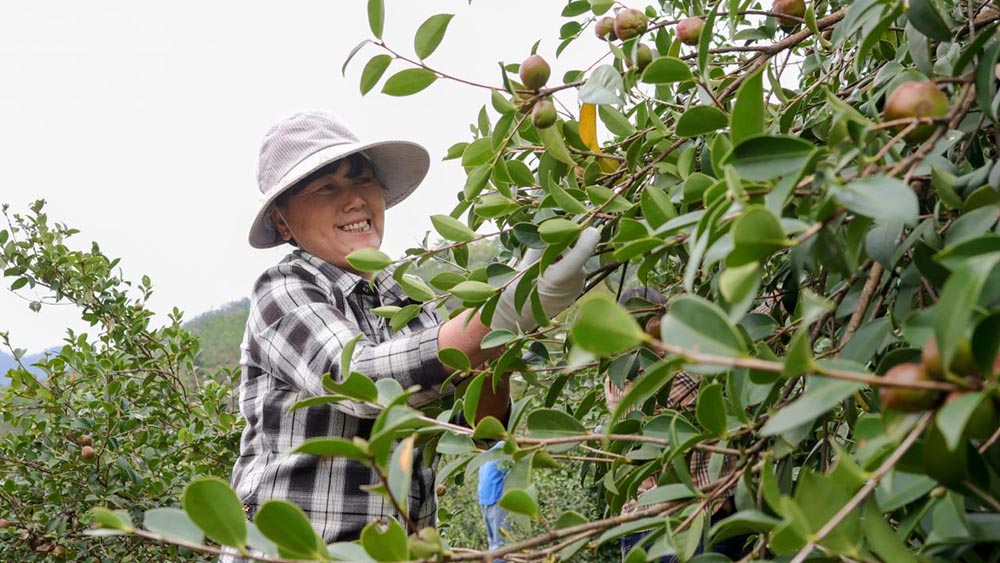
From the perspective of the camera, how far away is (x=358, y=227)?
2.00 m

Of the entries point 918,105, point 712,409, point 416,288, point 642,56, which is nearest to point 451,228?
point 416,288

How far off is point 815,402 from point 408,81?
698mm

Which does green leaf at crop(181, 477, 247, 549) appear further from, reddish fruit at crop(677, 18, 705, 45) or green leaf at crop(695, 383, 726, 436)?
reddish fruit at crop(677, 18, 705, 45)

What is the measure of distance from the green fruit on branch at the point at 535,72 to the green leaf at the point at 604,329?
56 cm

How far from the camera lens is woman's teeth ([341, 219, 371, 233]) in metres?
1.98

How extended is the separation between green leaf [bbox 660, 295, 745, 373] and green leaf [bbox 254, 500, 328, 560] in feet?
0.89

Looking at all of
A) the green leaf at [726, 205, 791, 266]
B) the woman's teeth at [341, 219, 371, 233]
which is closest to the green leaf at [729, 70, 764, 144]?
the green leaf at [726, 205, 791, 266]

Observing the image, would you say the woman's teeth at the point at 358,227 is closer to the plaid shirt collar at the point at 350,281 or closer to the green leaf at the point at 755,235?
the plaid shirt collar at the point at 350,281

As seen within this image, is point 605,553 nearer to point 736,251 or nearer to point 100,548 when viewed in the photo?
point 100,548

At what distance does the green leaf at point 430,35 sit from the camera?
41.5 inches

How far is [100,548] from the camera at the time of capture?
2.90 metres

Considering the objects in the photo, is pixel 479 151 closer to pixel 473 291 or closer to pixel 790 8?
pixel 473 291

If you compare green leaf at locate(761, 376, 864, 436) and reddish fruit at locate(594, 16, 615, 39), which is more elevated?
reddish fruit at locate(594, 16, 615, 39)

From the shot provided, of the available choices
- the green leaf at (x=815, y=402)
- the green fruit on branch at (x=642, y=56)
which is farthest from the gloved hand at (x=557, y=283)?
the green leaf at (x=815, y=402)
